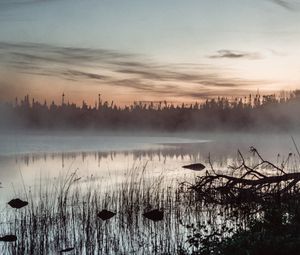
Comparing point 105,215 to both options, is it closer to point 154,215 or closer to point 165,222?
point 154,215

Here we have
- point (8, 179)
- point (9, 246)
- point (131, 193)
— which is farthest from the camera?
point (8, 179)

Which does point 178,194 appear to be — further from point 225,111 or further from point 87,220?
point 225,111

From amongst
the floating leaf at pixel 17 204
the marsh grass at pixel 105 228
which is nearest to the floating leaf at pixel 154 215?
the marsh grass at pixel 105 228

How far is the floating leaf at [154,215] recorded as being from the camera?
50.3ft

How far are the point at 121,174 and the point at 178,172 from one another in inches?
137

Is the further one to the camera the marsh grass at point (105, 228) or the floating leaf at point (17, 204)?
the floating leaf at point (17, 204)

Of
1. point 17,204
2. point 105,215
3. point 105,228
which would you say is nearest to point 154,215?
point 105,215

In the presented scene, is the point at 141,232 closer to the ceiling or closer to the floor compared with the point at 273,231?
closer to the floor

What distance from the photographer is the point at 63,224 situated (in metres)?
14.6

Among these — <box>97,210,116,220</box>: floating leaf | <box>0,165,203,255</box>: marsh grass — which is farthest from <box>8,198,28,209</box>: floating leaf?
<box>97,210,116,220</box>: floating leaf

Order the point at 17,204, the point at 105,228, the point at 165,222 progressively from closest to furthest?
1. the point at 105,228
2. the point at 165,222
3. the point at 17,204

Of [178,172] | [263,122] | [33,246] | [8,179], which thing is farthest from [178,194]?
[263,122]

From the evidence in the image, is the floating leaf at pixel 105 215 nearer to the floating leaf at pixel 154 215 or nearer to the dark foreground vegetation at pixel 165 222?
the dark foreground vegetation at pixel 165 222

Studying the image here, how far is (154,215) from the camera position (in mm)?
15484
